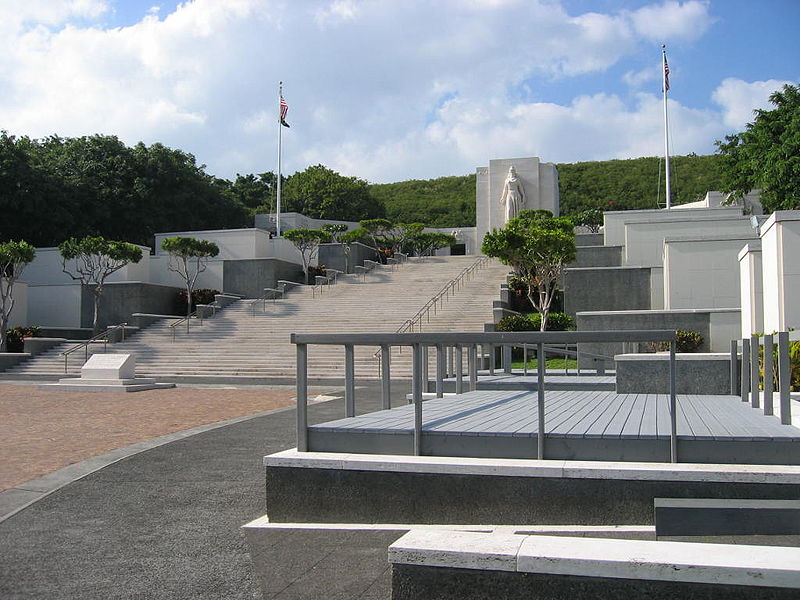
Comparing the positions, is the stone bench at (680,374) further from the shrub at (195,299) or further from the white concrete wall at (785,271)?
the shrub at (195,299)

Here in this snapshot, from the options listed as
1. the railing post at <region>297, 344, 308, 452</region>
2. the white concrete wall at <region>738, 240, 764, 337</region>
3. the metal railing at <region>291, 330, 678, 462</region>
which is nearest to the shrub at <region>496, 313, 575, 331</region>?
the white concrete wall at <region>738, 240, 764, 337</region>

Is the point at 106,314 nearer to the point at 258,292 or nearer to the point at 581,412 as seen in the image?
the point at 258,292

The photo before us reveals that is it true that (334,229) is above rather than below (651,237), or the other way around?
above

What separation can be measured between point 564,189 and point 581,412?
72402 millimetres

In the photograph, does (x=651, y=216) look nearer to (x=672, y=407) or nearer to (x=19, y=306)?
(x=672, y=407)

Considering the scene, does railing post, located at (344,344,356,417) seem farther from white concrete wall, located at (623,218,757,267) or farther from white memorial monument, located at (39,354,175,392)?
white concrete wall, located at (623,218,757,267)

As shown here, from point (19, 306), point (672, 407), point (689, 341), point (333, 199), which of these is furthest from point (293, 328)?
point (333, 199)

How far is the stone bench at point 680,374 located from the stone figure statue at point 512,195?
35.6 metres

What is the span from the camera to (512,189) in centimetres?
4444

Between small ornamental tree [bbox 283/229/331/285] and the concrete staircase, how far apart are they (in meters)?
2.42

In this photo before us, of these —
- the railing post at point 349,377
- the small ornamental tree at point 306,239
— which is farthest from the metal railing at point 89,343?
the railing post at point 349,377

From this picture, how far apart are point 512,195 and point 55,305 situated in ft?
84.6

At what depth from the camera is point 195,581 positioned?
426 centimetres

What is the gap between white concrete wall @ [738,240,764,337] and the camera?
42.5 feet
